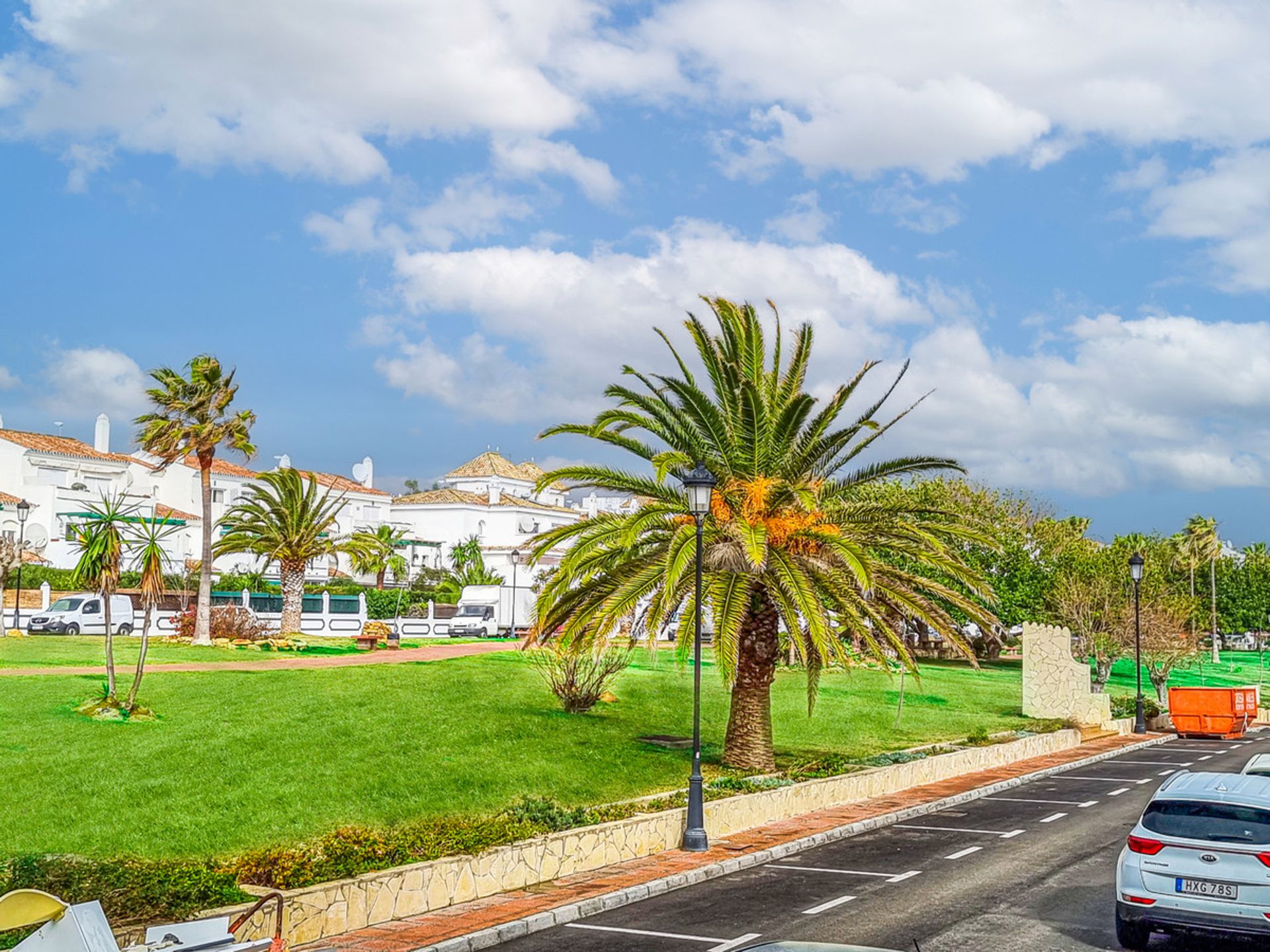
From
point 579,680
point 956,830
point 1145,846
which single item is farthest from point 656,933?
A: point 579,680

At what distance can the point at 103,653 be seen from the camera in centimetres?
3756

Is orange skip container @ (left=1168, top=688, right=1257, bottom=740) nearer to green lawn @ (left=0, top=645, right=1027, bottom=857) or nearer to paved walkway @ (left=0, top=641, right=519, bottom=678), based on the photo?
green lawn @ (left=0, top=645, right=1027, bottom=857)

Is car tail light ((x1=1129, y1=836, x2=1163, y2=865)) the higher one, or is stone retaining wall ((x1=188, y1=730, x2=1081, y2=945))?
car tail light ((x1=1129, y1=836, x2=1163, y2=865))

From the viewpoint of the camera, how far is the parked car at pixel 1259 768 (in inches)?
651

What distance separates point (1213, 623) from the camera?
3445 inches

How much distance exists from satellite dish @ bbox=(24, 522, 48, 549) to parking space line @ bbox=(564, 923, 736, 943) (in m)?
69.8

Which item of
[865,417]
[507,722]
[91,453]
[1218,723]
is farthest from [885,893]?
[91,453]

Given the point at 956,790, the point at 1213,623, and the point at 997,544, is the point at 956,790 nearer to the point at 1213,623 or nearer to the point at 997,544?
the point at 997,544

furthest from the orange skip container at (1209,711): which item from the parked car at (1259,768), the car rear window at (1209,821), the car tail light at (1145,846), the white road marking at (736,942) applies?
the white road marking at (736,942)

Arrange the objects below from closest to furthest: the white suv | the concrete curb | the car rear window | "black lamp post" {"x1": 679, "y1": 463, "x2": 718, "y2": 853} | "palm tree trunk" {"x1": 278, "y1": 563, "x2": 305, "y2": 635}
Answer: the white suv, the car rear window, the concrete curb, "black lamp post" {"x1": 679, "y1": 463, "x2": 718, "y2": 853}, "palm tree trunk" {"x1": 278, "y1": 563, "x2": 305, "y2": 635}

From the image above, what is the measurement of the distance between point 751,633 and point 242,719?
10.2 metres

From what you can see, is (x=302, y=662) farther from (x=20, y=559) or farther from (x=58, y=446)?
(x=58, y=446)

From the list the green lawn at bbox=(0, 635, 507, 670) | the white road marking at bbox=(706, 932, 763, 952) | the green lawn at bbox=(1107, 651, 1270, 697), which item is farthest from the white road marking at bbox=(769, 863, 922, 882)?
the green lawn at bbox=(1107, 651, 1270, 697)

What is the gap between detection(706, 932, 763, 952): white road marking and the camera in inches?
446
